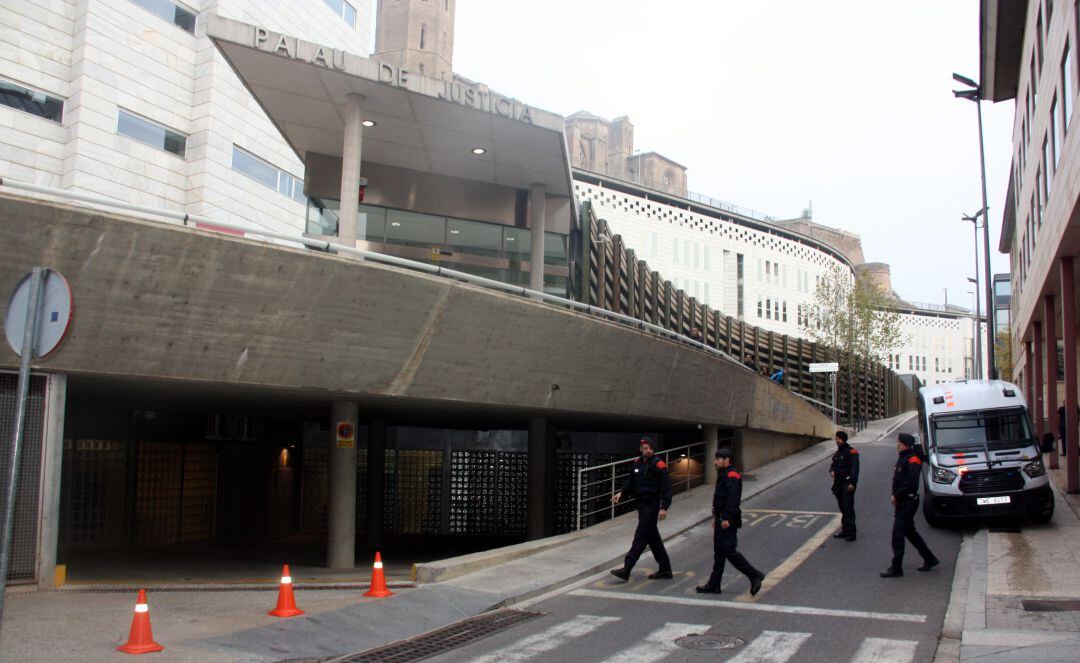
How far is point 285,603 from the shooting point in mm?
8992

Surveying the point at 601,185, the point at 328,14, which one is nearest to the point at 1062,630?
the point at 328,14

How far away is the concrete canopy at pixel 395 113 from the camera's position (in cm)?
1488

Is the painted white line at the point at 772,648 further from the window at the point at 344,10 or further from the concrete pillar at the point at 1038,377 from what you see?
the window at the point at 344,10

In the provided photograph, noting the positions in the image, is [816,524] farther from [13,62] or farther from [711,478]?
[13,62]

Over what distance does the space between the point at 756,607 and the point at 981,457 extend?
23.8 feet

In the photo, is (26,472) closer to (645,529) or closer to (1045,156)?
(645,529)

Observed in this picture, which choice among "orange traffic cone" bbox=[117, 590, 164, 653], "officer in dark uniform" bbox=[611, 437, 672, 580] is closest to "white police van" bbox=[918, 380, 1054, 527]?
"officer in dark uniform" bbox=[611, 437, 672, 580]

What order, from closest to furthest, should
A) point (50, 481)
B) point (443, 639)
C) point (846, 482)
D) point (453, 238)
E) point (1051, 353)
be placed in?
point (443, 639) < point (50, 481) < point (846, 482) < point (453, 238) < point (1051, 353)

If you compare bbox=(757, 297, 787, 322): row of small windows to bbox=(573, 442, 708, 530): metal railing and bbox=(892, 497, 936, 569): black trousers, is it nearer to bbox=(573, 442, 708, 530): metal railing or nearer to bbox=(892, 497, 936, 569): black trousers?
bbox=(573, 442, 708, 530): metal railing

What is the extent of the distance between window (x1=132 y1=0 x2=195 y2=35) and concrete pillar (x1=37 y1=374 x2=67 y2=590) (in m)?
28.9

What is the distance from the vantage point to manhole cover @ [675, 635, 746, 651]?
7.83m

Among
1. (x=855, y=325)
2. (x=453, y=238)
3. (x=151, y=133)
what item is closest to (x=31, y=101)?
(x=151, y=133)

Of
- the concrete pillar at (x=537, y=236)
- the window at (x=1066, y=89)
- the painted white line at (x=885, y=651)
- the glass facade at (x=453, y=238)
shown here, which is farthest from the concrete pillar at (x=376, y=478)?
the window at (x=1066, y=89)

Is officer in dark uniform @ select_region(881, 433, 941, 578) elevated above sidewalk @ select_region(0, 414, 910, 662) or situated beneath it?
elevated above
